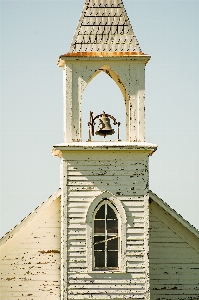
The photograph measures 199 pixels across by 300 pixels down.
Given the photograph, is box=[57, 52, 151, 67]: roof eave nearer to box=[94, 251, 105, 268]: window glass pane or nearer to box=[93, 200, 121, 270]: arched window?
box=[93, 200, 121, 270]: arched window

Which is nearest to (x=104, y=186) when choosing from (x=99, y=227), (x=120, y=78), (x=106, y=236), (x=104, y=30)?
(x=99, y=227)

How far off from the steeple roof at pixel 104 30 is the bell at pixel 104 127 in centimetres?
174

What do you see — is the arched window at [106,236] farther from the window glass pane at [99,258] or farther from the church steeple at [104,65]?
the church steeple at [104,65]

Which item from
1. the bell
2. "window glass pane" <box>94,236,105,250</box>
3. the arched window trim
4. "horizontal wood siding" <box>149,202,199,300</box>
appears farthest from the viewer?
"horizontal wood siding" <box>149,202,199,300</box>

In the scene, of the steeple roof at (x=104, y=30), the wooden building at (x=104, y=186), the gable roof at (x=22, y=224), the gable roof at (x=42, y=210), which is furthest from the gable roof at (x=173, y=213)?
the steeple roof at (x=104, y=30)

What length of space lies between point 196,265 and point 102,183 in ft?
12.4

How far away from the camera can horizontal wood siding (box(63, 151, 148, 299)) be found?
17.5m

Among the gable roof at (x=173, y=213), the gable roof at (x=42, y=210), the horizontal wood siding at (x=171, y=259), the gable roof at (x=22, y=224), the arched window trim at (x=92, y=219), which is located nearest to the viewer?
the arched window trim at (x=92, y=219)

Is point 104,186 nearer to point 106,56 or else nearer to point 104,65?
point 104,65

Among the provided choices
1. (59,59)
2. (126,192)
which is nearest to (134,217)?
(126,192)

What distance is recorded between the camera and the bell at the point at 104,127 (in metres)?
18.2

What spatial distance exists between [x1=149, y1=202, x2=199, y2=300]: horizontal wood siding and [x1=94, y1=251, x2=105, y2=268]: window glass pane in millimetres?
1845

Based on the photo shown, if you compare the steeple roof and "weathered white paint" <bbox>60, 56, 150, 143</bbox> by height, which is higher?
the steeple roof

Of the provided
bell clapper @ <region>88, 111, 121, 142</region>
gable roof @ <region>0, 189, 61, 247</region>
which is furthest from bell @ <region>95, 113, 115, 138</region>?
gable roof @ <region>0, 189, 61, 247</region>
